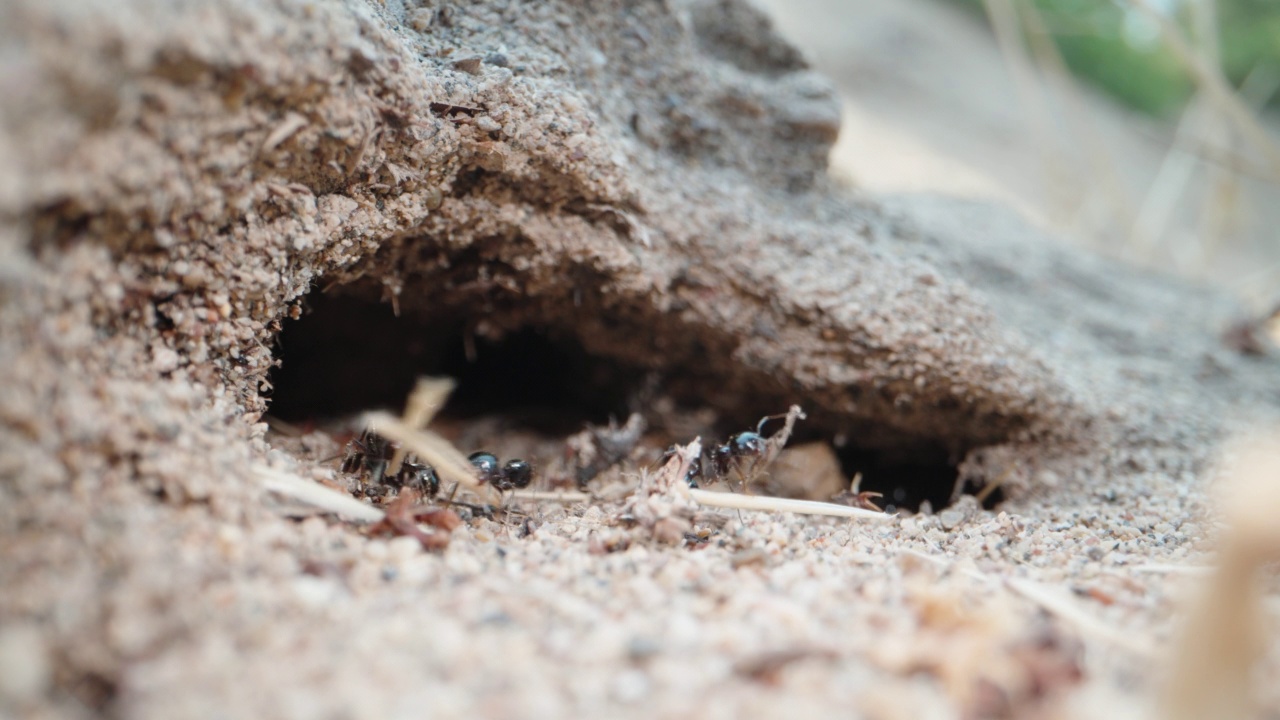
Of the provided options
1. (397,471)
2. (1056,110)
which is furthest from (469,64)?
(1056,110)

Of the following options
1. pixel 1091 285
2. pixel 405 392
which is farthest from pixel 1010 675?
pixel 1091 285

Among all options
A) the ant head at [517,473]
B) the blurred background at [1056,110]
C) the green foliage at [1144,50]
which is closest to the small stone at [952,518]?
the ant head at [517,473]

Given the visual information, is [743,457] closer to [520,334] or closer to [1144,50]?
[520,334]

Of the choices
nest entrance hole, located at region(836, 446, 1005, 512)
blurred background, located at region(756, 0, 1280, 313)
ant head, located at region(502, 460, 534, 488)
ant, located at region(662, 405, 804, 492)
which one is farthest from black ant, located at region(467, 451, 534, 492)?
blurred background, located at region(756, 0, 1280, 313)

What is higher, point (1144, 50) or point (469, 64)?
point (1144, 50)

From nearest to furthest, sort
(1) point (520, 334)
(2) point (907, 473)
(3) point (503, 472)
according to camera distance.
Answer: (3) point (503, 472) < (2) point (907, 473) < (1) point (520, 334)

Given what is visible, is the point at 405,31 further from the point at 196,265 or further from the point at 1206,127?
the point at 1206,127
